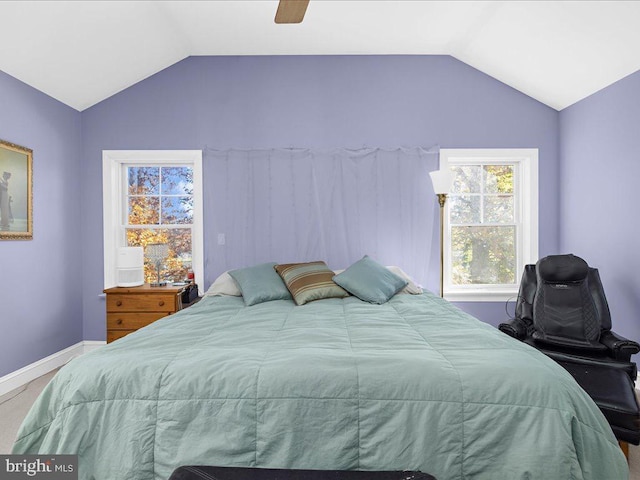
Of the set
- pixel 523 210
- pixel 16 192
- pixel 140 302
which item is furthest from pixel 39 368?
pixel 523 210

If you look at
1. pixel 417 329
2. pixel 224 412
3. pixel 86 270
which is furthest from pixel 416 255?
pixel 86 270

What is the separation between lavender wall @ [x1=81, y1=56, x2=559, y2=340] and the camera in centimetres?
393

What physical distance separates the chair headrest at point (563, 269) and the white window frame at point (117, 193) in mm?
3084

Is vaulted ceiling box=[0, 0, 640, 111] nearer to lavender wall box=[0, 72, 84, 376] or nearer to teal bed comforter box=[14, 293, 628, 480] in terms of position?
lavender wall box=[0, 72, 84, 376]

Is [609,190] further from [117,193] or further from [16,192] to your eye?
[16,192]

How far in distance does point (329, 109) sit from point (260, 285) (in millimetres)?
1964

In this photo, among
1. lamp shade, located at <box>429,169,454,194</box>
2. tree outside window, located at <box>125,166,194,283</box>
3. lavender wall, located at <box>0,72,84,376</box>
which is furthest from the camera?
tree outside window, located at <box>125,166,194,283</box>

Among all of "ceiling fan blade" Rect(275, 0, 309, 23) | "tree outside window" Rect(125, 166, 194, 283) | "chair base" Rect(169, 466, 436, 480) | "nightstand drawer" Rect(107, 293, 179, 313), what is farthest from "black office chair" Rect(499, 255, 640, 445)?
"tree outside window" Rect(125, 166, 194, 283)

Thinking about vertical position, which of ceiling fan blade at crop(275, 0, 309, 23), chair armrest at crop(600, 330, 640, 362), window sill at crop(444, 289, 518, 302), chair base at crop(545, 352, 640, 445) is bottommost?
chair base at crop(545, 352, 640, 445)

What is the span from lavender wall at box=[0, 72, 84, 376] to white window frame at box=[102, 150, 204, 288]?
0.28 metres

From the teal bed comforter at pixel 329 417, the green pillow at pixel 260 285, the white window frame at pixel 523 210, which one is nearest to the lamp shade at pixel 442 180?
the white window frame at pixel 523 210

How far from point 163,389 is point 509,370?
131 centimetres

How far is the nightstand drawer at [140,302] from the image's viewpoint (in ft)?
11.3

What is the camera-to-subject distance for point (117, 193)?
4.04 metres
